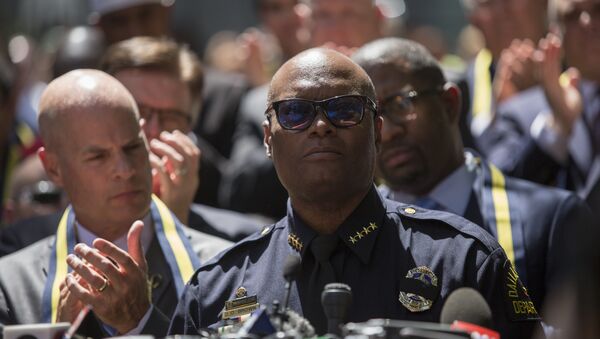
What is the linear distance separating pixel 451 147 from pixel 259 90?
2.58 m

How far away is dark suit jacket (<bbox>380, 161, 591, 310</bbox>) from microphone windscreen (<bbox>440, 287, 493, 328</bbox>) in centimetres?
180

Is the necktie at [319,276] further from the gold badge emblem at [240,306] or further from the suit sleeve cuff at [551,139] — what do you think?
the suit sleeve cuff at [551,139]

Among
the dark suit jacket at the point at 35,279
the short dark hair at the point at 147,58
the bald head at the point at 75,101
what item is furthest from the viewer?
the short dark hair at the point at 147,58

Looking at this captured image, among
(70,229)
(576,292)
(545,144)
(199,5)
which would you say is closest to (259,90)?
(545,144)

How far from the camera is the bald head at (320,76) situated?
4.96 metres

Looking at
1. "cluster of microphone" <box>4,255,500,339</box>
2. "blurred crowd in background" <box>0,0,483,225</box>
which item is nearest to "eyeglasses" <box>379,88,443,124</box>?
"blurred crowd in background" <box>0,0,483,225</box>

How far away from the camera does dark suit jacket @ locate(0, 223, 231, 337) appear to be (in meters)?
5.81

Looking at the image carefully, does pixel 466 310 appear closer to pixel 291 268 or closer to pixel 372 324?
pixel 372 324

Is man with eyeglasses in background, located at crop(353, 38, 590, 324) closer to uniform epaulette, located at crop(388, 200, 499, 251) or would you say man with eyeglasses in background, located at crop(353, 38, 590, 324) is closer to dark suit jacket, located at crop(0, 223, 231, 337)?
dark suit jacket, located at crop(0, 223, 231, 337)

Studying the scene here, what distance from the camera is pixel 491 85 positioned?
27.6 ft

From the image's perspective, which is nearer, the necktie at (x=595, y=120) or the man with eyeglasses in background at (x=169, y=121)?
the man with eyeglasses in background at (x=169, y=121)

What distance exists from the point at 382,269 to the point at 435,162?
69.4 inches

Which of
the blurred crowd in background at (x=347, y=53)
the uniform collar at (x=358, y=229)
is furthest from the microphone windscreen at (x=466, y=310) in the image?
the blurred crowd in background at (x=347, y=53)

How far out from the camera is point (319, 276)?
4.76m
